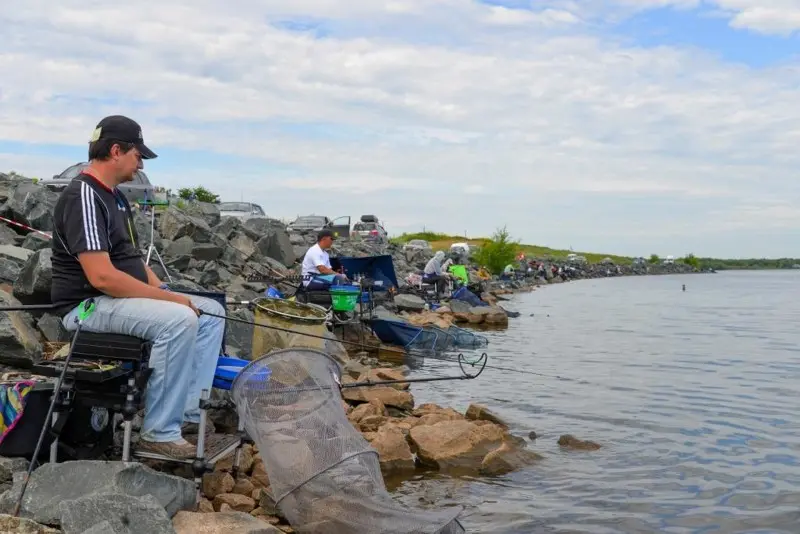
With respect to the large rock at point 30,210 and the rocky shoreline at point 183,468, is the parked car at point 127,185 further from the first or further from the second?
the large rock at point 30,210

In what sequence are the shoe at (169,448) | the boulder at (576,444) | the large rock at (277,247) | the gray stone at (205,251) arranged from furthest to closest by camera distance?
1. the large rock at (277,247)
2. the gray stone at (205,251)
3. the boulder at (576,444)
4. the shoe at (169,448)

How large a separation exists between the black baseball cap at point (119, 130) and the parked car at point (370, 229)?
115ft

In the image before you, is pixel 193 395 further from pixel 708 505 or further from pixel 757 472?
pixel 757 472

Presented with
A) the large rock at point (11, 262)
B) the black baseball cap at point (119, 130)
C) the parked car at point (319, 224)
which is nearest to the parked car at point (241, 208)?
the parked car at point (319, 224)

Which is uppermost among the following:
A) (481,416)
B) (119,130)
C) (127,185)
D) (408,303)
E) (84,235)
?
(127,185)

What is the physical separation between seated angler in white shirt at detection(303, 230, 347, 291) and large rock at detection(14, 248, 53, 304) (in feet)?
20.7

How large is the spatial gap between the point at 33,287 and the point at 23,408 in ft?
10.9

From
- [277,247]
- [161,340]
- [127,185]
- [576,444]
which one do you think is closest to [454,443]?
[576,444]

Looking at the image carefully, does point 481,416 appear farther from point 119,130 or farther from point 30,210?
point 30,210

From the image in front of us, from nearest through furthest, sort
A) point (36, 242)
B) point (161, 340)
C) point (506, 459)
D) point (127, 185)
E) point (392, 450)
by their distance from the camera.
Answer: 1. point (161, 340)
2. point (392, 450)
3. point (506, 459)
4. point (36, 242)
5. point (127, 185)

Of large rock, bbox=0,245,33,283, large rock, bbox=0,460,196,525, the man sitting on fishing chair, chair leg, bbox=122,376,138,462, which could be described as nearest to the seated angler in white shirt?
large rock, bbox=0,245,33,283

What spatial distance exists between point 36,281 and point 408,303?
1358 centimetres

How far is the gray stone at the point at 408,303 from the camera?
66.6ft

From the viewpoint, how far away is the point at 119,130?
4746 mm
